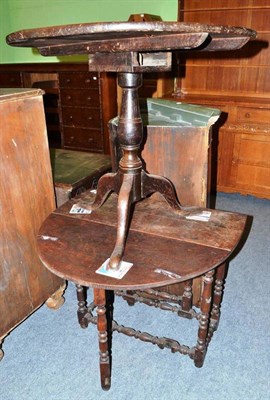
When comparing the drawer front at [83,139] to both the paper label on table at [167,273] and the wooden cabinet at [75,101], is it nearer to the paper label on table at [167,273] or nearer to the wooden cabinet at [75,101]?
the wooden cabinet at [75,101]

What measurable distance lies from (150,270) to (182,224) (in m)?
0.31

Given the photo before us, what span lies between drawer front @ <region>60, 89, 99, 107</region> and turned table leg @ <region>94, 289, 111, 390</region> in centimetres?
276

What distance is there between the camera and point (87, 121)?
12.2 ft

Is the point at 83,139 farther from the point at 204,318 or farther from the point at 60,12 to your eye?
the point at 204,318

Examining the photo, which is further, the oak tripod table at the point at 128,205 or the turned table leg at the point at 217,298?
the turned table leg at the point at 217,298

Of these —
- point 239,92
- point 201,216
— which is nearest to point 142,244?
point 201,216

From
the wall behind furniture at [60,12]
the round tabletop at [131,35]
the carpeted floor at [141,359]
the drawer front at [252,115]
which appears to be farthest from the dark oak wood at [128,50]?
the wall behind furniture at [60,12]

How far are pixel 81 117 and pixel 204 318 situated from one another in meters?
2.86

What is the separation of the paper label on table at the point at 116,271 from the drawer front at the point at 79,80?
2.78 meters

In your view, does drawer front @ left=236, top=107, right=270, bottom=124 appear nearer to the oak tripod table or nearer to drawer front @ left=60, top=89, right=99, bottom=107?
drawer front @ left=60, top=89, right=99, bottom=107

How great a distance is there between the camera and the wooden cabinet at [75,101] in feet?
11.6

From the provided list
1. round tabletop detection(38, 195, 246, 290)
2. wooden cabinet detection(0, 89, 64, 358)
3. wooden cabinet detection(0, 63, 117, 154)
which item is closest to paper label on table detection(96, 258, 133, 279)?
round tabletop detection(38, 195, 246, 290)

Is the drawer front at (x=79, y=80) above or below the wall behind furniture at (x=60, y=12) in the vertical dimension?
below

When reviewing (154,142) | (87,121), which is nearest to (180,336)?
(154,142)
